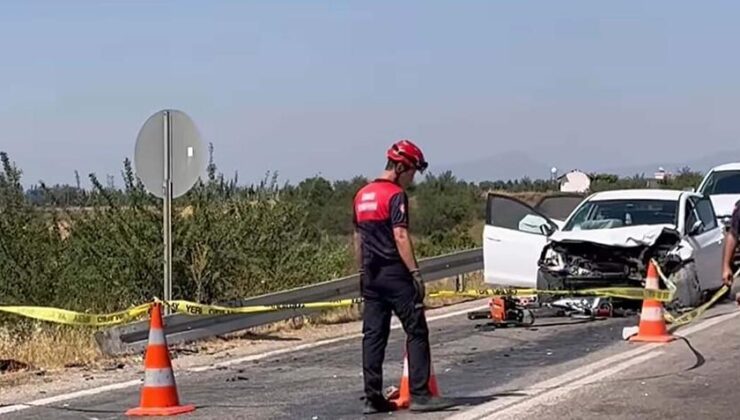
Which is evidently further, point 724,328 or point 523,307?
point 523,307

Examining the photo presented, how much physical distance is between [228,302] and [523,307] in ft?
11.6

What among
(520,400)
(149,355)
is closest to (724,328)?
(520,400)

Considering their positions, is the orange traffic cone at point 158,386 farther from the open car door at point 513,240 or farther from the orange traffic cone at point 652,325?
the open car door at point 513,240

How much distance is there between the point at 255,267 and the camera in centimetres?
1598

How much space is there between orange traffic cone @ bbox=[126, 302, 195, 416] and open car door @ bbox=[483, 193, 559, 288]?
7.63 meters

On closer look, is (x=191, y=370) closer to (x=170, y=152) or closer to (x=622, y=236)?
(x=170, y=152)

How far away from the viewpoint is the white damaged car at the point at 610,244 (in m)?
14.7

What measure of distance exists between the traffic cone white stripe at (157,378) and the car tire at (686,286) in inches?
301

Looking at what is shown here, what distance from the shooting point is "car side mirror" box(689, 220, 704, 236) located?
15.6 m

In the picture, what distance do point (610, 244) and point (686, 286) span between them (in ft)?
3.73

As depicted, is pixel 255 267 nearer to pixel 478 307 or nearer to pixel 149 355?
pixel 478 307

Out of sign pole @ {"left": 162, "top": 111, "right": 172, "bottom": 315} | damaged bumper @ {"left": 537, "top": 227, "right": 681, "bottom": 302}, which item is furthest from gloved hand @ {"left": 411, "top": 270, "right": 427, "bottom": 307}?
damaged bumper @ {"left": 537, "top": 227, "right": 681, "bottom": 302}

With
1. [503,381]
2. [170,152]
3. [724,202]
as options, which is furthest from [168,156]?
[724,202]

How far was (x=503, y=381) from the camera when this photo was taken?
1016cm
